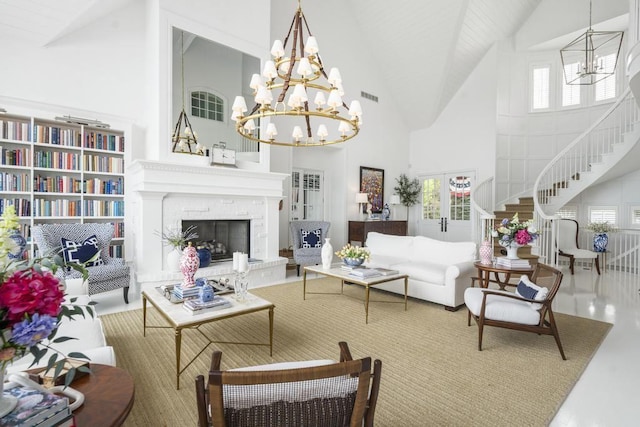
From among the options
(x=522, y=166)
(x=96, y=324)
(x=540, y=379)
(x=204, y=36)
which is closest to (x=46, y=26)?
(x=204, y=36)

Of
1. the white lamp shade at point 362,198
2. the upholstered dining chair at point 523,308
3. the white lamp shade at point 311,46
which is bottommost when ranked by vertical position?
the upholstered dining chair at point 523,308

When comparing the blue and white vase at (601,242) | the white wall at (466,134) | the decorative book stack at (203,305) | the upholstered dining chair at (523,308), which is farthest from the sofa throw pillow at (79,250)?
the blue and white vase at (601,242)

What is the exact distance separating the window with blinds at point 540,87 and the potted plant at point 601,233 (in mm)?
3254

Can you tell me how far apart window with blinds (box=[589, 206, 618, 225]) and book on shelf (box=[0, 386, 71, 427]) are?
9391mm

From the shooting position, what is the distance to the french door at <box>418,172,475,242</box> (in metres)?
8.35

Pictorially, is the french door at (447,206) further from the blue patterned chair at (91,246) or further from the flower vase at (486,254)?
the blue patterned chair at (91,246)

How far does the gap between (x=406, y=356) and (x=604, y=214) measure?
721 cm

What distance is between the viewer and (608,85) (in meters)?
7.48

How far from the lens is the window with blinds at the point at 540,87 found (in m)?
8.25

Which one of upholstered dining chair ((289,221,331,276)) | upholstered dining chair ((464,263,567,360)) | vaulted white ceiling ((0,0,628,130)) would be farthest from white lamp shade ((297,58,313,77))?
vaulted white ceiling ((0,0,628,130))

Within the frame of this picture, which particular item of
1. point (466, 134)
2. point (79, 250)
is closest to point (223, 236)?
point (79, 250)

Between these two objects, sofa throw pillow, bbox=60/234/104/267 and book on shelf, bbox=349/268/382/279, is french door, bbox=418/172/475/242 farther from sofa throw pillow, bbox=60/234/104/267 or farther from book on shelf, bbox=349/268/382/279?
sofa throw pillow, bbox=60/234/104/267

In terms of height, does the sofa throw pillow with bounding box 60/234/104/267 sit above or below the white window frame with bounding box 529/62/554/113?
below

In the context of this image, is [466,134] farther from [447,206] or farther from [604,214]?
[604,214]
